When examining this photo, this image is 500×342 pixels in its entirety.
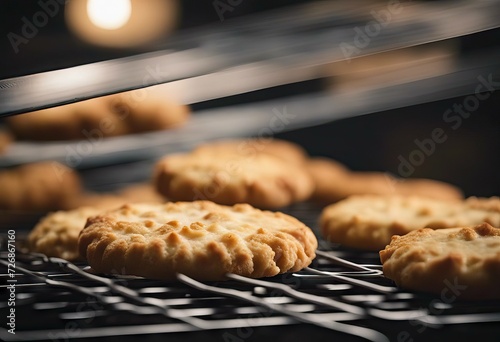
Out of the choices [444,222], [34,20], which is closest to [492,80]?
[444,222]

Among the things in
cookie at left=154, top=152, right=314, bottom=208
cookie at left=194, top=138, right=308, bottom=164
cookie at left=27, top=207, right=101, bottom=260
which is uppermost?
cookie at left=194, top=138, right=308, bottom=164

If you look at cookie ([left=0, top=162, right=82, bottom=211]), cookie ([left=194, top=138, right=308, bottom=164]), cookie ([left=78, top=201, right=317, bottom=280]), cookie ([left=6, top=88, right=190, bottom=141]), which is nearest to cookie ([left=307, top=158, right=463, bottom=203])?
cookie ([left=194, top=138, right=308, bottom=164])

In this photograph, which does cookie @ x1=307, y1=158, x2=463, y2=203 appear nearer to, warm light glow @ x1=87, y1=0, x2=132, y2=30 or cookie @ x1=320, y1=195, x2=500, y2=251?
cookie @ x1=320, y1=195, x2=500, y2=251

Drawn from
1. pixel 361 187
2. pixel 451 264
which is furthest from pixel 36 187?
pixel 451 264

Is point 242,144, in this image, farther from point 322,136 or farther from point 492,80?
point 492,80

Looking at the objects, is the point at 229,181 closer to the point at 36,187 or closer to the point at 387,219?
the point at 387,219

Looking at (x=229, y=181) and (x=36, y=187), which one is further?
(x=36, y=187)

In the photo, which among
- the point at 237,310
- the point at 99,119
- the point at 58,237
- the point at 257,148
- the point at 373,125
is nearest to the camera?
the point at 237,310
